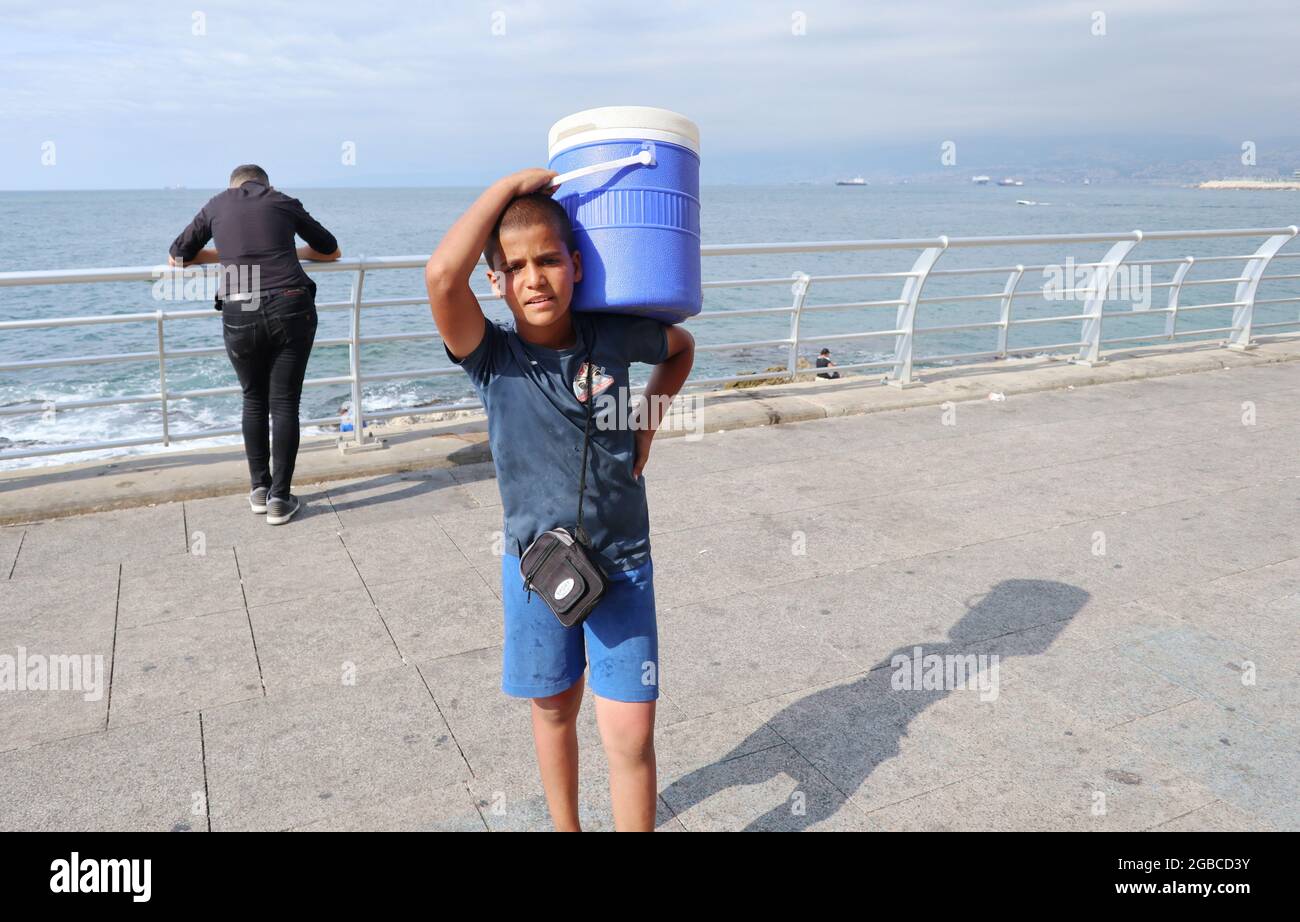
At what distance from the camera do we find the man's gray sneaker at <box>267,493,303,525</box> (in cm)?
529

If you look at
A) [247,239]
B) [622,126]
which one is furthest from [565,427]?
[247,239]

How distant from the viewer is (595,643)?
242 cm

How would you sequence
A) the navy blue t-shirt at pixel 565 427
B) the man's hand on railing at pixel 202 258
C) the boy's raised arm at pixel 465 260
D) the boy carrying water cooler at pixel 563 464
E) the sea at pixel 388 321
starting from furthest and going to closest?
the sea at pixel 388 321, the man's hand on railing at pixel 202 258, the navy blue t-shirt at pixel 565 427, the boy carrying water cooler at pixel 563 464, the boy's raised arm at pixel 465 260

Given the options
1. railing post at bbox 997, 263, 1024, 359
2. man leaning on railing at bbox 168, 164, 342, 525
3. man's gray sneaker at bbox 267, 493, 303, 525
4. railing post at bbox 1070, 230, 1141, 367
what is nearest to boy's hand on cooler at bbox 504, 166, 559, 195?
man leaning on railing at bbox 168, 164, 342, 525

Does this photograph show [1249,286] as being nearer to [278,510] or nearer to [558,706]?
[278,510]

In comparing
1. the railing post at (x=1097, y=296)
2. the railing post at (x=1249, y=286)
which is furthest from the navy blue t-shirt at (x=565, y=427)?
the railing post at (x=1249, y=286)

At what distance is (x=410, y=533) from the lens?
17.1 feet

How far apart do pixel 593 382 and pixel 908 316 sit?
6499 millimetres

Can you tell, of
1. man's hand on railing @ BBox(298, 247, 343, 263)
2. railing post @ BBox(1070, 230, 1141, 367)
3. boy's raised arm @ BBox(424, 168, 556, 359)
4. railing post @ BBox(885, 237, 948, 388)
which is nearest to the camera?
boy's raised arm @ BBox(424, 168, 556, 359)

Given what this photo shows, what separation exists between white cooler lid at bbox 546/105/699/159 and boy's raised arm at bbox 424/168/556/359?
15 cm

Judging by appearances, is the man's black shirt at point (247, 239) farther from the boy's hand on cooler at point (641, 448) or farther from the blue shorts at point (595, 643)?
the blue shorts at point (595, 643)

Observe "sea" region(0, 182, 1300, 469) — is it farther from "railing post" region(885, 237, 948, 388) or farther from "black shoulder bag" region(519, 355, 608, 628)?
"black shoulder bag" region(519, 355, 608, 628)

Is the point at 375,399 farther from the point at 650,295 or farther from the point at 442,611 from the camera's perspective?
the point at 650,295

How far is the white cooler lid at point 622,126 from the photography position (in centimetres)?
225
